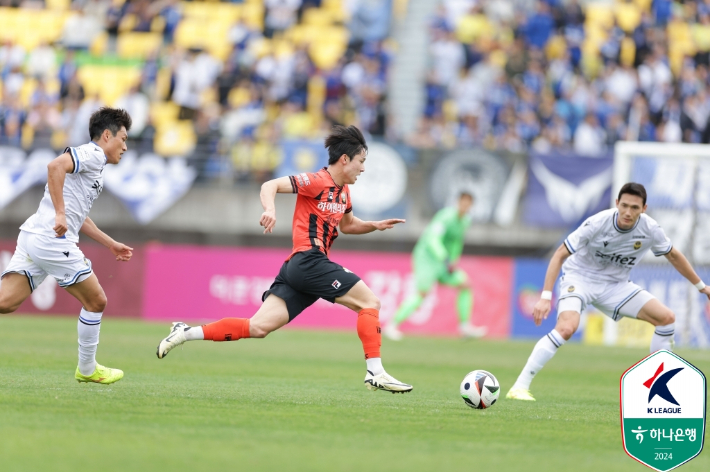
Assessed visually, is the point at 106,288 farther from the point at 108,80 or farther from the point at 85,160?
the point at 85,160

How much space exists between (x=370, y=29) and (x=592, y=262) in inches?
607

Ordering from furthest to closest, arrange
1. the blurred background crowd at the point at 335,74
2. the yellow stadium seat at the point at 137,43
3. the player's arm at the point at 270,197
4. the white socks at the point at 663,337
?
the yellow stadium seat at the point at 137,43 < the blurred background crowd at the point at 335,74 < the white socks at the point at 663,337 < the player's arm at the point at 270,197

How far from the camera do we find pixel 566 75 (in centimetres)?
2317

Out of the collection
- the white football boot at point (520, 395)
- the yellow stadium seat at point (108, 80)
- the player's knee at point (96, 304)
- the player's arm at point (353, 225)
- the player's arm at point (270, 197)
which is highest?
the yellow stadium seat at point (108, 80)

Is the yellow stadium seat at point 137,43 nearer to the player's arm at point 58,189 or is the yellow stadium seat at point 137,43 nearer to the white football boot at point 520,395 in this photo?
the player's arm at point 58,189

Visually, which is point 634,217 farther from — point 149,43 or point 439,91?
point 149,43

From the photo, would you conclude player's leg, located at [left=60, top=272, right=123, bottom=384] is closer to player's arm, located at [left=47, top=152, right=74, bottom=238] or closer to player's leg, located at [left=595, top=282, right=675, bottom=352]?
player's arm, located at [left=47, top=152, right=74, bottom=238]

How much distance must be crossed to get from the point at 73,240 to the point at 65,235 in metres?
0.09

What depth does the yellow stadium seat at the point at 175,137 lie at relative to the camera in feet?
70.3

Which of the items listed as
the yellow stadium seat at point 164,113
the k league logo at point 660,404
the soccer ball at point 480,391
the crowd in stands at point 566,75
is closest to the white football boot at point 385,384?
the soccer ball at point 480,391

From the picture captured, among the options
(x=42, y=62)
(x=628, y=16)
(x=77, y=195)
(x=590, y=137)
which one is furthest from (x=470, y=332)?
(x=42, y=62)

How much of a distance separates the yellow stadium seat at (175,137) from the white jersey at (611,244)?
12733mm

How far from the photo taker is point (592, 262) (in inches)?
393

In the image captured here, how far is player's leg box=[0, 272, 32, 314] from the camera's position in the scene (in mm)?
8273
